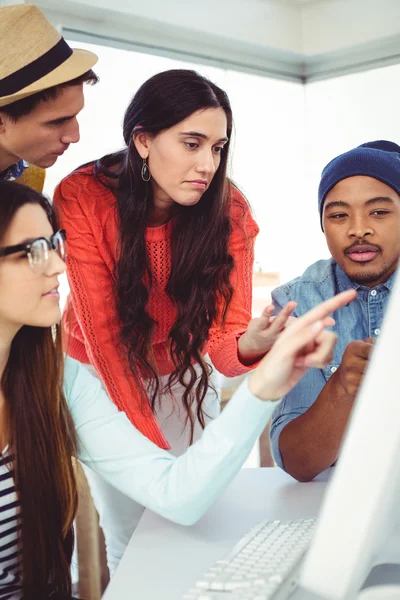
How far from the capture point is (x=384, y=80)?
438 cm

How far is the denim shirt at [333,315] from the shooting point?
157 centimetres

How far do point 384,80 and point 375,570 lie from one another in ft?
12.7

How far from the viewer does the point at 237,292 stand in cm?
184

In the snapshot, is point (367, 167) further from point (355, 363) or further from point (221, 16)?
point (221, 16)

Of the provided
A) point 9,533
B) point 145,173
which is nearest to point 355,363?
point 9,533

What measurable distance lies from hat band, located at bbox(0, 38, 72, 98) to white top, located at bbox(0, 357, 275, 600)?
2.03 feet

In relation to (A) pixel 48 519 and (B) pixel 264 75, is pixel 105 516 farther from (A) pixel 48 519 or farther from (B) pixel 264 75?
(B) pixel 264 75

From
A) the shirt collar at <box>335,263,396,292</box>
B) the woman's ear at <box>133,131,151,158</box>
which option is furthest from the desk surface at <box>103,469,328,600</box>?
the woman's ear at <box>133,131,151,158</box>

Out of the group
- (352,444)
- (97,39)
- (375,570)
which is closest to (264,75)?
(97,39)

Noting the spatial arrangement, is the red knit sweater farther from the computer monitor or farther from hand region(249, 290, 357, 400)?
Result: the computer monitor

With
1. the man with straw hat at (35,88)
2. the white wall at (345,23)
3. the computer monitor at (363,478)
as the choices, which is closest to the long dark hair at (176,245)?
the man with straw hat at (35,88)

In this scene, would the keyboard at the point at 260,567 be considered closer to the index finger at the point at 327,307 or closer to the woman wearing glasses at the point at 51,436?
the woman wearing glasses at the point at 51,436

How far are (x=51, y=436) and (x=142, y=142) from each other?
2.66ft

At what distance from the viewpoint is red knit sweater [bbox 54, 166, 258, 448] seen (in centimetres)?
169
